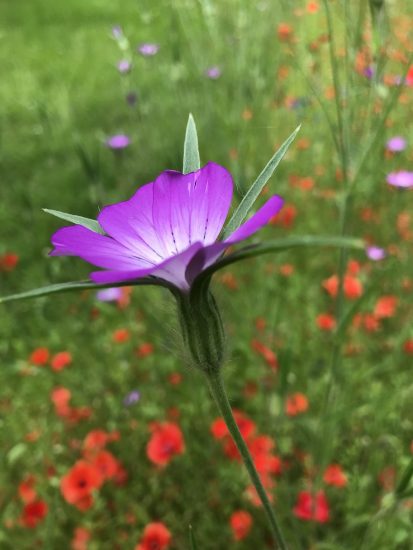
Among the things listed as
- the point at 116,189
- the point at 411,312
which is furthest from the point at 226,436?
the point at 116,189

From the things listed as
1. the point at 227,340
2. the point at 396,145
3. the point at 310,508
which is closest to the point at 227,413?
the point at 227,340

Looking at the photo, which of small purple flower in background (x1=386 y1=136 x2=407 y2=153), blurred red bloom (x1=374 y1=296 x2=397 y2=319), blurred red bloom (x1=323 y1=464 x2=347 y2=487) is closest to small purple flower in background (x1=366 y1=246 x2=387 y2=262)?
blurred red bloom (x1=374 y1=296 x2=397 y2=319)

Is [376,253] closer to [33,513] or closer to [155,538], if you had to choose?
[155,538]

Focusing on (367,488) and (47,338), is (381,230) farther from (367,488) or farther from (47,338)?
(47,338)

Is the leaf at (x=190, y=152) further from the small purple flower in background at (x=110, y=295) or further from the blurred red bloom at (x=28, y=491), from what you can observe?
the small purple flower in background at (x=110, y=295)

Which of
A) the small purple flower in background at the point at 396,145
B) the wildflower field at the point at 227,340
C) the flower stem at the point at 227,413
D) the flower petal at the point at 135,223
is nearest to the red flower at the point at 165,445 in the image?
the wildflower field at the point at 227,340

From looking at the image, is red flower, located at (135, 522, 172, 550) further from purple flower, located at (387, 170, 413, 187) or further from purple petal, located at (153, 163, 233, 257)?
purple flower, located at (387, 170, 413, 187)
